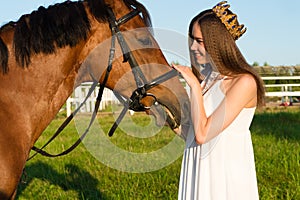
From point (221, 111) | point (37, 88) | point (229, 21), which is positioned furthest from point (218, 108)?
point (37, 88)

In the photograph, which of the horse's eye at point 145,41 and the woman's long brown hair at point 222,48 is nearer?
the woman's long brown hair at point 222,48

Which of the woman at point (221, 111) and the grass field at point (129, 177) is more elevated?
the woman at point (221, 111)

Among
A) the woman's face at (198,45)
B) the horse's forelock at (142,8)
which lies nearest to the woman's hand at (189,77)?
the woman's face at (198,45)

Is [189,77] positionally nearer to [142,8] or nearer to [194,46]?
[194,46]

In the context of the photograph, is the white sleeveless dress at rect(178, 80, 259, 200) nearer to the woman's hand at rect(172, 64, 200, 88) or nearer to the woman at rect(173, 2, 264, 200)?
the woman at rect(173, 2, 264, 200)

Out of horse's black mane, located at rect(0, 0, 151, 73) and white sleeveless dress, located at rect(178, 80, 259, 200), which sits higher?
horse's black mane, located at rect(0, 0, 151, 73)

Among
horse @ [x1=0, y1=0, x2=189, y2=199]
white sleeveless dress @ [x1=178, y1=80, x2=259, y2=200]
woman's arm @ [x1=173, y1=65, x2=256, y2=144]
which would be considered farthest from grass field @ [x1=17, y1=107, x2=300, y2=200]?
woman's arm @ [x1=173, y1=65, x2=256, y2=144]

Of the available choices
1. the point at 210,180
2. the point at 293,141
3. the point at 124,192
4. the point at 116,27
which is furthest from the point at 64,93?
the point at 293,141

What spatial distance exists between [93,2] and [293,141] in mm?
5965

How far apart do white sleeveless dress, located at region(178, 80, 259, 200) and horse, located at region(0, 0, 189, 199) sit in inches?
9.5

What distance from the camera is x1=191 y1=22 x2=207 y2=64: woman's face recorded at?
109 inches

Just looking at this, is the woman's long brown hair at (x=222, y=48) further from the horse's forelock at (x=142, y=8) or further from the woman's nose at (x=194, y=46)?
the horse's forelock at (x=142, y=8)

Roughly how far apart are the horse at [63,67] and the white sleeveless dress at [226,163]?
242mm

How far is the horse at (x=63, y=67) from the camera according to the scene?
2.81m
